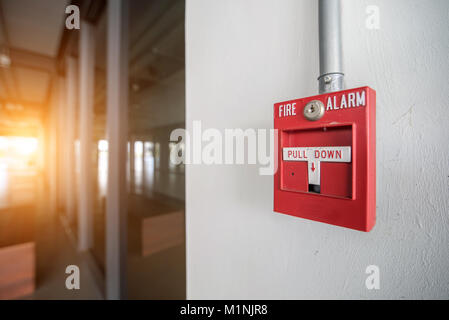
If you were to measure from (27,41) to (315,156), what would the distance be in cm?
327

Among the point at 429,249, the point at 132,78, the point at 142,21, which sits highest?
the point at 142,21

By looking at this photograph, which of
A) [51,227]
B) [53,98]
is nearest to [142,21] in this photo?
[51,227]

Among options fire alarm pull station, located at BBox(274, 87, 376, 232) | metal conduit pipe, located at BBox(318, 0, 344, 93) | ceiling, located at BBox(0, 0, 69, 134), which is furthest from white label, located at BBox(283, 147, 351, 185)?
ceiling, located at BBox(0, 0, 69, 134)

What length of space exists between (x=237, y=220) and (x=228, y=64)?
47 centimetres

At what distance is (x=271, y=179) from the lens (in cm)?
51

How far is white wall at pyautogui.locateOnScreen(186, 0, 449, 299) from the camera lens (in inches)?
12.4

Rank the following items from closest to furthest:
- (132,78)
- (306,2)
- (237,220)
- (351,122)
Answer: (351,122) < (306,2) < (237,220) < (132,78)

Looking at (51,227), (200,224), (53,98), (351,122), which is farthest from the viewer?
(53,98)

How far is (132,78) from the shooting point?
4.24 ft

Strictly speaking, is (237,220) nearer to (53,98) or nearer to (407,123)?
(407,123)

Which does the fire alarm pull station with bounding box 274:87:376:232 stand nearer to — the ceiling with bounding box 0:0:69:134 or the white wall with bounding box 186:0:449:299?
the white wall with bounding box 186:0:449:299

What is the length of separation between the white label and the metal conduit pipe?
0.11 m

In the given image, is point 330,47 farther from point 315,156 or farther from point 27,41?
point 27,41
